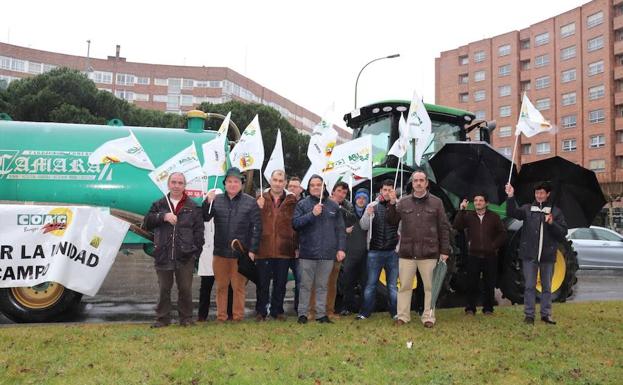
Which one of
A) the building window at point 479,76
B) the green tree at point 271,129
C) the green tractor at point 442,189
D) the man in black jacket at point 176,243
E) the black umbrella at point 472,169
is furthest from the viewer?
the building window at point 479,76

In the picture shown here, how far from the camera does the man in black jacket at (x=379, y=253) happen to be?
679cm

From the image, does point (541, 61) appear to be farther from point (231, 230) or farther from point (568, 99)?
point (231, 230)

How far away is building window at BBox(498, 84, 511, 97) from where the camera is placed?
211 ft

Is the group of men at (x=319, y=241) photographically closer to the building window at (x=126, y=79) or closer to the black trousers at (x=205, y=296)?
the black trousers at (x=205, y=296)

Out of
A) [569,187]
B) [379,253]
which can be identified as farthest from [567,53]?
[379,253]

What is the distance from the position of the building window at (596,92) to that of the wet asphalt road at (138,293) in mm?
45809

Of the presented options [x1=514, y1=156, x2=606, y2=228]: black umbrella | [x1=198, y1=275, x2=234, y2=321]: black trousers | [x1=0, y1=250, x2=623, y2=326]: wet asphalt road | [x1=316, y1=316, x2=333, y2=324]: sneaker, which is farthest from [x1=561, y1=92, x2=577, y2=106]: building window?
[x1=198, y1=275, x2=234, y2=321]: black trousers

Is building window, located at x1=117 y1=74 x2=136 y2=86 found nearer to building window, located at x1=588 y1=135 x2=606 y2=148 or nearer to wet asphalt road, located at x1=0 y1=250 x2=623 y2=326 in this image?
building window, located at x1=588 y1=135 x2=606 y2=148

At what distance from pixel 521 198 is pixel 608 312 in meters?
2.11

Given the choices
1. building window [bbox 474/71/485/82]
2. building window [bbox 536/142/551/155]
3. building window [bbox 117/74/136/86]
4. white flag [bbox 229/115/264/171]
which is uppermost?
building window [bbox 474/71/485/82]

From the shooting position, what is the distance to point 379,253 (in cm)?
683

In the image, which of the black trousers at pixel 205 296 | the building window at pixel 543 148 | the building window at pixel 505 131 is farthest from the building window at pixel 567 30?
the black trousers at pixel 205 296

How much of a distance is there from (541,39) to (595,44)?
770 centimetres

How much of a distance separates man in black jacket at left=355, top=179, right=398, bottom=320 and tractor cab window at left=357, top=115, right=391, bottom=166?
1.73 meters
